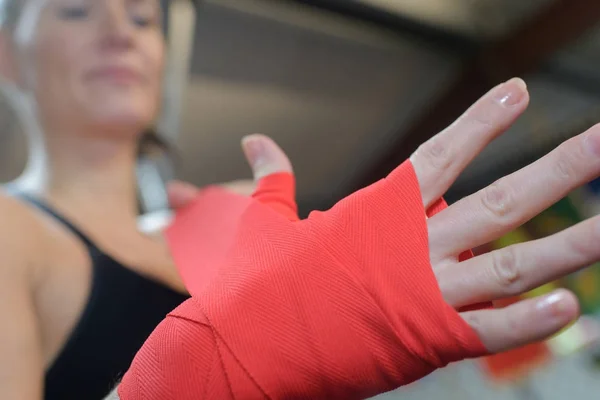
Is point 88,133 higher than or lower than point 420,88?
lower

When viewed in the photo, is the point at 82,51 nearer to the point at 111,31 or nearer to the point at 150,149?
the point at 111,31

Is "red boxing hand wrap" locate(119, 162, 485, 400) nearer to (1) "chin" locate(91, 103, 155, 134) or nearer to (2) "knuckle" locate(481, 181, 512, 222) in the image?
(2) "knuckle" locate(481, 181, 512, 222)

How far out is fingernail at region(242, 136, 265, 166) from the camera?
337 millimetres

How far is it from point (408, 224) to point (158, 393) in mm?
144

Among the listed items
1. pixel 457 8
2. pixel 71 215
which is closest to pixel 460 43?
pixel 457 8

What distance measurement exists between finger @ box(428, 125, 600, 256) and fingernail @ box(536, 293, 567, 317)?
0.04m

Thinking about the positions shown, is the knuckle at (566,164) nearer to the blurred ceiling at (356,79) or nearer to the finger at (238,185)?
the blurred ceiling at (356,79)

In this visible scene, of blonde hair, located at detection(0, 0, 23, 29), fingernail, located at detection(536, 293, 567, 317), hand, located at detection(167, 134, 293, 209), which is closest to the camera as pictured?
fingernail, located at detection(536, 293, 567, 317)

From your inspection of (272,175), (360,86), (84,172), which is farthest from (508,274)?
(360,86)

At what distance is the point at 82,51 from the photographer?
1.31ft

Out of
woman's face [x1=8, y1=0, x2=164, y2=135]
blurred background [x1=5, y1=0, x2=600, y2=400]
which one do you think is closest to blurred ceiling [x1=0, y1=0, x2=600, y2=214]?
blurred background [x1=5, y1=0, x2=600, y2=400]

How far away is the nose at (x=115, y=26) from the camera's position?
40 cm

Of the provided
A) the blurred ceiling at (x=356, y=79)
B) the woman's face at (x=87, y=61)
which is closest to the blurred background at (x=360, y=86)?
the blurred ceiling at (x=356, y=79)

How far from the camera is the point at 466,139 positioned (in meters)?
0.26
